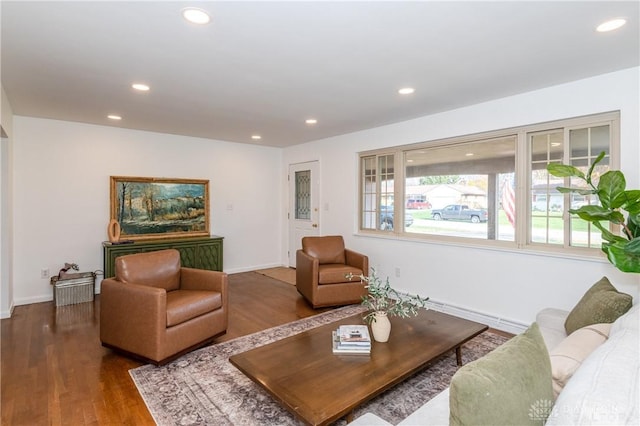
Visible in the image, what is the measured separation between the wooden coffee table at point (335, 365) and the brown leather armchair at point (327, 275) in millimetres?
1387

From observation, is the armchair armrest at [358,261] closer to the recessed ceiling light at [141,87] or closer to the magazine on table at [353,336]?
the magazine on table at [353,336]

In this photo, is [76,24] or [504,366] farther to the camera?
[76,24]

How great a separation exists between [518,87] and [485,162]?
3.06 feet

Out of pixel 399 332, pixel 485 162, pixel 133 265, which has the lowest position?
pixel 399 332

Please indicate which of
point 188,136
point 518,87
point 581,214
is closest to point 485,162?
point 518,87

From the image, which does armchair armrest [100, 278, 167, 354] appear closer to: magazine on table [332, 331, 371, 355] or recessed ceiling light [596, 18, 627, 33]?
magazine on table [332, 331, 371, 355]

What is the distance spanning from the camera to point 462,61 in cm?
261

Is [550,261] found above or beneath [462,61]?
beneath

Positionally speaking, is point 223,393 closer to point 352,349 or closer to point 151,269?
point 352,349

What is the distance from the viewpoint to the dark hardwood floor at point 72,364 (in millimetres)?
2100

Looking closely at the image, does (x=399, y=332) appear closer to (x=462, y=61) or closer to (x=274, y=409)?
(x=274, y=409)

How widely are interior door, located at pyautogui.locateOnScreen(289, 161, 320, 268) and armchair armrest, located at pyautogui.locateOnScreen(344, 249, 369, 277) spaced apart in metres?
1.43

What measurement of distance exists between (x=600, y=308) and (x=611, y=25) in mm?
1794

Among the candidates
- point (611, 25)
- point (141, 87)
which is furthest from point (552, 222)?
point (141, 87)
